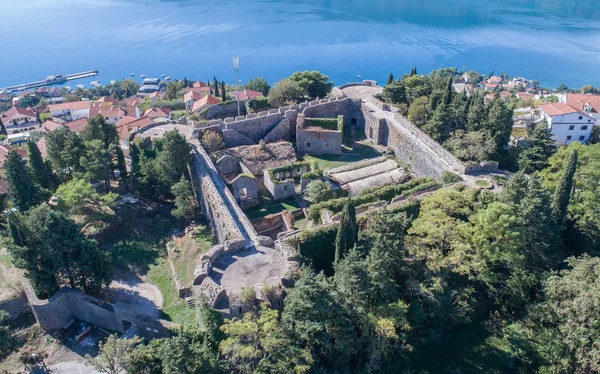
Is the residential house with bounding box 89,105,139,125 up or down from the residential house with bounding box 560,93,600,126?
down

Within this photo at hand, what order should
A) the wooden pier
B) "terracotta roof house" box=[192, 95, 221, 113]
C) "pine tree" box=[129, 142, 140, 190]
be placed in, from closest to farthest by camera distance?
1. "pine tree" box=[129, 142, 140, 190]
2. "terracotta roof house" box=[192, 95, 221, 113]
3. the wooden pier

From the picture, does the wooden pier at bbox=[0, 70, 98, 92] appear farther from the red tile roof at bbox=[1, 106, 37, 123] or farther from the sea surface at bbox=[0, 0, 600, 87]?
the red tile roof at bbox=[1, 106, 37, 123]

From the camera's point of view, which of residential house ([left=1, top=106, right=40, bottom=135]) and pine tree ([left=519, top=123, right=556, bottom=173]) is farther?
residential house ([left=1, top=106, right=40, bottom=135])

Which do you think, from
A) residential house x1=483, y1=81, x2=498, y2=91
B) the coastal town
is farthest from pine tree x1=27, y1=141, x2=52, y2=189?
residential house x1=483, y1=81, x2=498, y2=91

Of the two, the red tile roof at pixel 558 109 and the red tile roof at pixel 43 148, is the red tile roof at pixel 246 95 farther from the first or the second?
the red tile roof at pixel 558 109

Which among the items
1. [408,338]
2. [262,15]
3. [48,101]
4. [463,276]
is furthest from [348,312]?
[262,15]
